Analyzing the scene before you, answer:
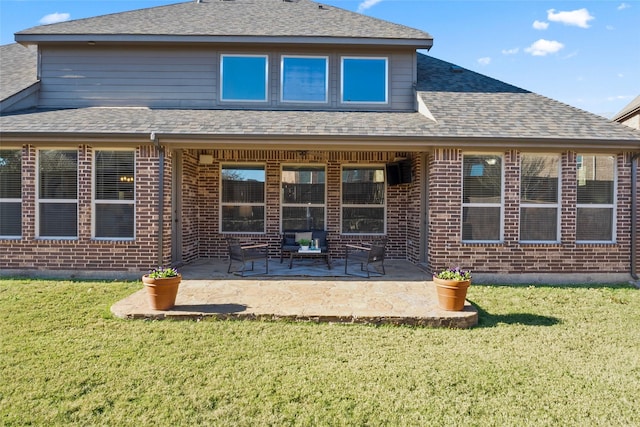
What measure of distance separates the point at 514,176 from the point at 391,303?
4.12 meters

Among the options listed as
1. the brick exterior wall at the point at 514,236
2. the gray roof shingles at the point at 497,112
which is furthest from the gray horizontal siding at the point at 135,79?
the brick exterior wall at the point at 514,236

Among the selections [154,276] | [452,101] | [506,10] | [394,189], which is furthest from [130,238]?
[506,10]

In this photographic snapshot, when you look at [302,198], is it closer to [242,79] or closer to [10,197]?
[242,79]

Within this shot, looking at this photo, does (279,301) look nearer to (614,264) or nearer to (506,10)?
(614,264)

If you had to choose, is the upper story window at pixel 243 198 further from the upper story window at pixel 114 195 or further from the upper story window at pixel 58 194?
the upper story window at pixel 58 194

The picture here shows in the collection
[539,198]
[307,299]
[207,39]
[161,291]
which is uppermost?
[207,39]

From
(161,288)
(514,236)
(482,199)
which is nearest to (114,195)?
(161,288)

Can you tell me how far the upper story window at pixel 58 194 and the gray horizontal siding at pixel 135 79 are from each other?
6.56 ft

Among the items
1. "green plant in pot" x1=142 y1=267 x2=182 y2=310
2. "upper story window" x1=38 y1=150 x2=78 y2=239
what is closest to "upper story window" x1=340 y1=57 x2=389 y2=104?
"green plant in pot" x1=142 y1=267 x2=182 y2=310

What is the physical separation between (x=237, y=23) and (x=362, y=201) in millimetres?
5830

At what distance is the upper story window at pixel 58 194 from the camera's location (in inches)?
293

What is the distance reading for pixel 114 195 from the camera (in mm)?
7508

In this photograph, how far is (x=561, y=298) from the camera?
246 inches

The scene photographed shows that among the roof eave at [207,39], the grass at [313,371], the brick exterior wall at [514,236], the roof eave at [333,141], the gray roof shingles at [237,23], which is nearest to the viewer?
the grass at [313,371]
